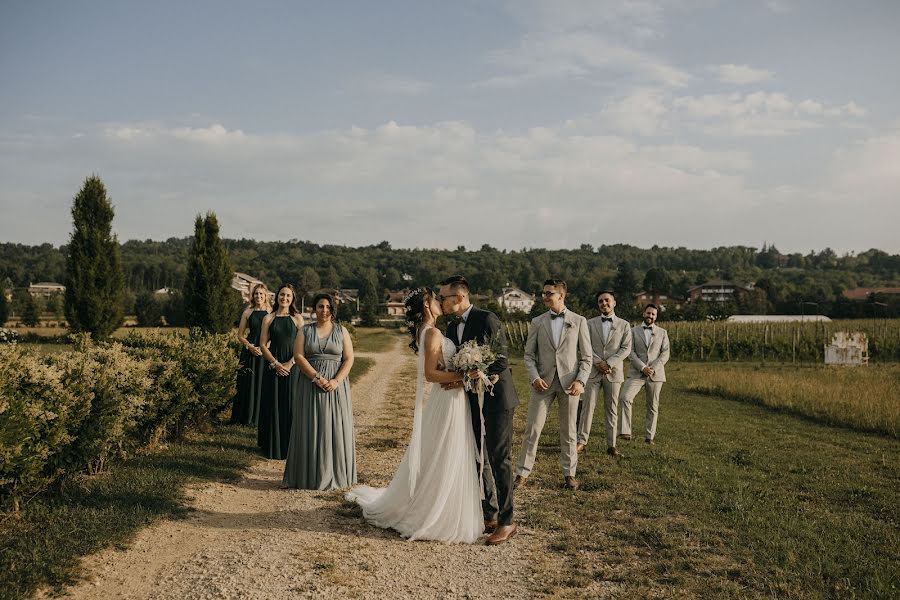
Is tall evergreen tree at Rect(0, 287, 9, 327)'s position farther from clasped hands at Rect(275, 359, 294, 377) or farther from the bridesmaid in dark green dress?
clasped hands at Rect(275, 359, 294, 377)

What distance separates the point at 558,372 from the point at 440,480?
239 centimetres

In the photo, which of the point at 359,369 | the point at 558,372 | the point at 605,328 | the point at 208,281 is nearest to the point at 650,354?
the point at 605,328

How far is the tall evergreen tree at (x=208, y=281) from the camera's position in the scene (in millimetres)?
21688

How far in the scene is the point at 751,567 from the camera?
16.2 feet

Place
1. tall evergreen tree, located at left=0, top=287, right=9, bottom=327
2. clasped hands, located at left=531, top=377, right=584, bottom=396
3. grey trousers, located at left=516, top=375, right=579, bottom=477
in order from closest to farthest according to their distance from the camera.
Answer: clasped hands, located at left=531, top=377, right=584, bottom=396
grey trousers, located at left=516, top=375, right=579, bottom=477
tall evergreen tree, located at left=0, top=287, right=9, bottom=327

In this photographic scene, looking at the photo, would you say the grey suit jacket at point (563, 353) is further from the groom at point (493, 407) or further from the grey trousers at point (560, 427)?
the groom at point (493, 407)

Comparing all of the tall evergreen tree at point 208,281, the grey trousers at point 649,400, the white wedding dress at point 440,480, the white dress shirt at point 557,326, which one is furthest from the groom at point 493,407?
the tall evergreen tree at point 208,281

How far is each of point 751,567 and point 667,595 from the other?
36.7 inches

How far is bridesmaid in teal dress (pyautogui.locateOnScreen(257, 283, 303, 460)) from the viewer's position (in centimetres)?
870

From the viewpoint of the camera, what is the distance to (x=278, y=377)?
8.99m

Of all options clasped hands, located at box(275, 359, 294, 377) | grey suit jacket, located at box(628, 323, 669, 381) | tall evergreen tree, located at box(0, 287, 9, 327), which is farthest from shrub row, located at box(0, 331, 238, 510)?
tall evergreen tree, located at box(0, 287, 9, 327)

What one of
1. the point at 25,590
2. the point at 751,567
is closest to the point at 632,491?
the point at 751,567

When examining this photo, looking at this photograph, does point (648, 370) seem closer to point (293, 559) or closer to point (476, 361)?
point (476, 361)

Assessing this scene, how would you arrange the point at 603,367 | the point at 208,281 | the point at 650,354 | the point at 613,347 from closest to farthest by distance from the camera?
the point at 603,367 < the point at 613,347 < the point at 650,354 < the point at 208,281
